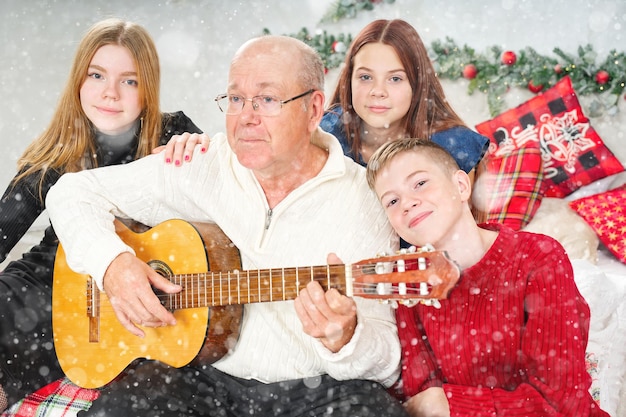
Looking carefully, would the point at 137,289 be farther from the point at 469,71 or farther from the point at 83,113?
the point at 469,71

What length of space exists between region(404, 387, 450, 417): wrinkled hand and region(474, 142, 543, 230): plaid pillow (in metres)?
1.28

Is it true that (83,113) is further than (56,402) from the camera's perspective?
Yes

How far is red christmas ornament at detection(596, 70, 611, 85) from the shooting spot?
2.74 metres

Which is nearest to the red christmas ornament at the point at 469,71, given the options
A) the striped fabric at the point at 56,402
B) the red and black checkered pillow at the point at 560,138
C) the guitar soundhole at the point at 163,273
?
the red and black checkered pillow at the point at 560,138

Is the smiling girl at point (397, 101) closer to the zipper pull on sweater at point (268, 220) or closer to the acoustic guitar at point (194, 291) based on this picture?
the zipper pull on sweater at point (268, 220)

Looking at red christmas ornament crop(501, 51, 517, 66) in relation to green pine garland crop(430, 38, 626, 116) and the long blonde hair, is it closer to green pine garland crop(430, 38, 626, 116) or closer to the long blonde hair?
green pine garland crop(430, 38, 626, 116)

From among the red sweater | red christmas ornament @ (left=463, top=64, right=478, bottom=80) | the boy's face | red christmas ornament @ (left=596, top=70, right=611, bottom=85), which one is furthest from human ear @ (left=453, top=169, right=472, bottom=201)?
red christmas ornament @ (left=596, top=70, right=611, bottom=85)

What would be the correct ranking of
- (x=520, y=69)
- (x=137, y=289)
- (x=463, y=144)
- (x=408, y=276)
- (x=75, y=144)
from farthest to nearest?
(x=520, y=69) < (x=75, y=144) < (x=463, y=144) < (x=137, y=289) < (x=408, y=276)

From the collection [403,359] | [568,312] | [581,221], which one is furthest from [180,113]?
[581,221]

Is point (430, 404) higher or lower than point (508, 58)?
lower

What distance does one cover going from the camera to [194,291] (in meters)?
1.46

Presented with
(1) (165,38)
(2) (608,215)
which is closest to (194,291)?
(2) (608,215)

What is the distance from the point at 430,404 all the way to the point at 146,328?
2.27ft

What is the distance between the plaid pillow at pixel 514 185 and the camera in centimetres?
255
